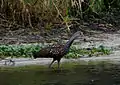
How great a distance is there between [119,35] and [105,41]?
3.28 ft

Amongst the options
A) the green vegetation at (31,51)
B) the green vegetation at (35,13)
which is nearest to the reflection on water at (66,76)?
the green vegetation at (31,51)

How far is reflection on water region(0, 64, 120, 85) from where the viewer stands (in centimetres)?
716

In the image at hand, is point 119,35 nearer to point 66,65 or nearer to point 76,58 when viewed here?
point 76,58

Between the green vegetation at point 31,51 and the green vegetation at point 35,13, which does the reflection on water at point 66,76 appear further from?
the green vegetation at point 35,13

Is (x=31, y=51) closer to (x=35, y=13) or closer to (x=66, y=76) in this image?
(x=66, y=76)

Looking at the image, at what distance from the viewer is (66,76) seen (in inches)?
307

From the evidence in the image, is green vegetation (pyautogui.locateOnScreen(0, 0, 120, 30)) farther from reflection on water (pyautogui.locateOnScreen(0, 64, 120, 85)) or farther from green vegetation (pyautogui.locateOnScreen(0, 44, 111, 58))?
reflection on water (pyautogui.locateOnScreen(0, 64, 120, 85))

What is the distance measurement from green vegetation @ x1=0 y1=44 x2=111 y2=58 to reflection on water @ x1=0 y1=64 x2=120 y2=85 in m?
1.28

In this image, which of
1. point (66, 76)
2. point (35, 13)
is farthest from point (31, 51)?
point (35, 13)

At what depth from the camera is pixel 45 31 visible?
13141 millimetres

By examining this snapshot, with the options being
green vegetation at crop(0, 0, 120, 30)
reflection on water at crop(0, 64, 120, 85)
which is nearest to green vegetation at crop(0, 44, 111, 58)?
reflection on water at crop(0, 64, 120, 85)

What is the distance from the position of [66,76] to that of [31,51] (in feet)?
8.93

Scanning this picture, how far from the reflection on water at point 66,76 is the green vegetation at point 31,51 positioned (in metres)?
1.28

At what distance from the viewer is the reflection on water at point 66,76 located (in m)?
7.16
